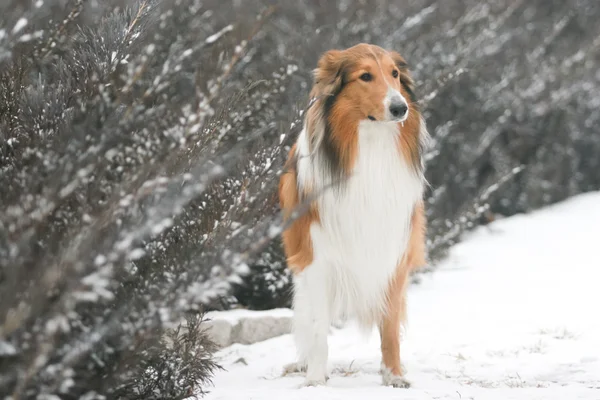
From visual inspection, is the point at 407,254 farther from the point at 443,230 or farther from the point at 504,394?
the point at 443,230

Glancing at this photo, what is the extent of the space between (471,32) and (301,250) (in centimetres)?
721

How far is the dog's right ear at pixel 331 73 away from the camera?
4.15 meters

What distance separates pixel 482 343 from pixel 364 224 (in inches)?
65.7

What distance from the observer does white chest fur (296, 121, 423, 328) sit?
13.4 ft

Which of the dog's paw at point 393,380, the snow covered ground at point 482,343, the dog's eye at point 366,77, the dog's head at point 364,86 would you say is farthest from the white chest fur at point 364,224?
the snow covered ground at point 482,343

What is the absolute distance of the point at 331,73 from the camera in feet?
13.9

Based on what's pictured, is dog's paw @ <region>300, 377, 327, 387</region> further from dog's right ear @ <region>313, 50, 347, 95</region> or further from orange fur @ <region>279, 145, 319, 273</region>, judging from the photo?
dog's right ear @ <region>313, 50, 347, 95</region>

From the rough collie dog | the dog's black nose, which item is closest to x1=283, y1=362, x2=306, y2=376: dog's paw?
the rough collie dog

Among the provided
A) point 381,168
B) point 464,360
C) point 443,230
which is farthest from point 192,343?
point 443,230

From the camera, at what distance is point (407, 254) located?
14.1ft

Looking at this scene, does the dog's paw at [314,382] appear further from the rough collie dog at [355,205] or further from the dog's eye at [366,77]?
the dog's eye at [366,77]

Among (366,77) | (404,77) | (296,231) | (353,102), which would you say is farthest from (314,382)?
(404,77)

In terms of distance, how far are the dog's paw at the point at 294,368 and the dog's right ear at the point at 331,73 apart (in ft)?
5.71

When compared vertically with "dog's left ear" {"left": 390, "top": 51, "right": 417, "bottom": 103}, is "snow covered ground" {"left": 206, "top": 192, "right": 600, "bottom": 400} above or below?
below
